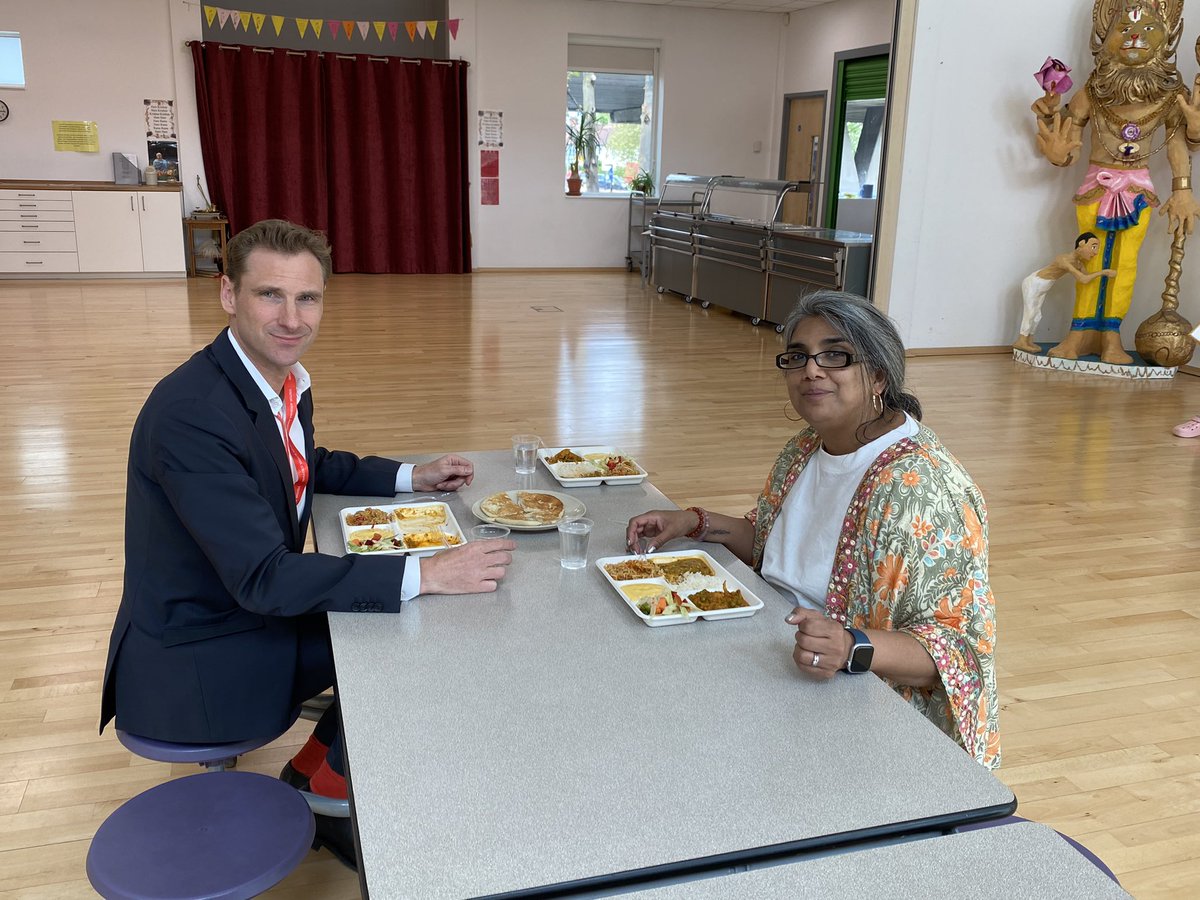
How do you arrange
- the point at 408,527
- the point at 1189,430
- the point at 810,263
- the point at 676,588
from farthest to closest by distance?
1. the point at 810,263
2. the point at 1189,430
3. the point at 408,527
4. the point at 676,588

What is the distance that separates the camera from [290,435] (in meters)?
1.87

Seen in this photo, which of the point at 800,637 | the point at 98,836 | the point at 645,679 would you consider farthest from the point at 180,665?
the point at 800,637

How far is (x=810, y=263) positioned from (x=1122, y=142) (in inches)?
84.6

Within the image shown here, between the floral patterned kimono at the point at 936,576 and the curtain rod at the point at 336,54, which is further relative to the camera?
the curtain rod at the point at 336,54

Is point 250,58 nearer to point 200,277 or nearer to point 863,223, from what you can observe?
point 200,277

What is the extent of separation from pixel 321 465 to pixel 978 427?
4.25 m

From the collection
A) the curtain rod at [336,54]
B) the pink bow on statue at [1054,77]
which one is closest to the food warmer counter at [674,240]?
the curtain rod at [336,54]

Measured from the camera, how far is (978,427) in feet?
17.9

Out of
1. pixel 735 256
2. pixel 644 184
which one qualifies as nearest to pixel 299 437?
pixel 735 256

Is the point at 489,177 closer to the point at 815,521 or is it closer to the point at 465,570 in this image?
the point at 815,521

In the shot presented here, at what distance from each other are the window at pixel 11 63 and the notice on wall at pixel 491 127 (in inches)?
176

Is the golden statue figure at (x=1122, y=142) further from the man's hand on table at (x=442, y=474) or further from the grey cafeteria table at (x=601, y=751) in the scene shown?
the grey cafeteria table at (x=601, y=751)

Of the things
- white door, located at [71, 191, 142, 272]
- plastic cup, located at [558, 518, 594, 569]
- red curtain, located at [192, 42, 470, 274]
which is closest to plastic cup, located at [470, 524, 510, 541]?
plastic cup, located at [558, 518, 594, 569]

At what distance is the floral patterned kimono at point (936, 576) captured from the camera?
1512mm
